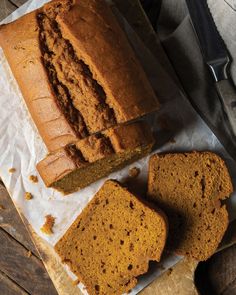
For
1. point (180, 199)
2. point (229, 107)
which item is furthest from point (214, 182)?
point (229, 107)

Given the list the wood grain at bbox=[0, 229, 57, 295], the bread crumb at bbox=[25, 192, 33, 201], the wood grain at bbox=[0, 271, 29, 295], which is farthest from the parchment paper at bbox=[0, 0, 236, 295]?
the wood grain at bbox=[0, 271, 29, 295]

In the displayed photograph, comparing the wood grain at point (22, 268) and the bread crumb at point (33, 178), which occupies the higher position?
the bread crumb at point (33, 178)

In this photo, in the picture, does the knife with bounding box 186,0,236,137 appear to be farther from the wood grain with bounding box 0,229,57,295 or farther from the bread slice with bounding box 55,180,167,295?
the wood grain with bounding box 0,229,57,295

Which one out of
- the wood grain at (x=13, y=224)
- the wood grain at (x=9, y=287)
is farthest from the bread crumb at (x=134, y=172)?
the wood grain at (x=9, y=287)

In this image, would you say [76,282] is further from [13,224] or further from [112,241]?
[13,224]

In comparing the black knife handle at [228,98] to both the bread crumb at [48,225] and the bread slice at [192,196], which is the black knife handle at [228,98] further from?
the bread crumb at [48,225]
